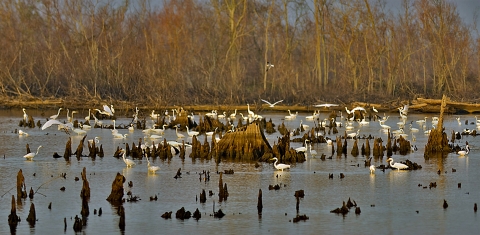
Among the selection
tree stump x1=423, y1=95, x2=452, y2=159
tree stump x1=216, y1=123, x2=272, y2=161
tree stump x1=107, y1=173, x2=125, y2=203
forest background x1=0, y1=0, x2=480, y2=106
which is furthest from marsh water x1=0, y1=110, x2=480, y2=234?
forest background x1=0, y1=0, x2=480, y2=106

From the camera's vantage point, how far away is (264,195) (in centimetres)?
1555

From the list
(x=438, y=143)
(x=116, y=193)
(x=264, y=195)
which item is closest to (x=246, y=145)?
(x=264, y=195)

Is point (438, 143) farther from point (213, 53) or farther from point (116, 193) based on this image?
point (213, 53)

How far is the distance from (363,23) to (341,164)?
35205 mm

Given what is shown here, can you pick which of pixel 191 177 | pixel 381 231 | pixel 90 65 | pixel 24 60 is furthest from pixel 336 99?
pixel 381 231

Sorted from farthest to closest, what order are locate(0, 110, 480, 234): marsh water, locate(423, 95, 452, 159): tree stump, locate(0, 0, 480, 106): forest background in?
1. locate(0, 0, 480, 106): forest background
2. locate(423, 95, 452, 159): tree stump
3. locate(0, 110, 480, 234): marsh water

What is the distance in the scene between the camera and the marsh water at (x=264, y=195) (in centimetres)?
1282

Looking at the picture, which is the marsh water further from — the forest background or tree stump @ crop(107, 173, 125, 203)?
the forest background

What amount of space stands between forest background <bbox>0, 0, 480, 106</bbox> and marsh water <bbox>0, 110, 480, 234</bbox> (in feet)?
82.2

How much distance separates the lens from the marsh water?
1282 centimetres

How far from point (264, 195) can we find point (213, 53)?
39.6 m

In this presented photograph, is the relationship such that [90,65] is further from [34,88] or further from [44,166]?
[44,166]

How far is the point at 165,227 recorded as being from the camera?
1266 cm

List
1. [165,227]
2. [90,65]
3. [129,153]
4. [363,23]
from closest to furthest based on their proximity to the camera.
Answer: [165,227] < [129,153] < [90,65] < [363,23]
